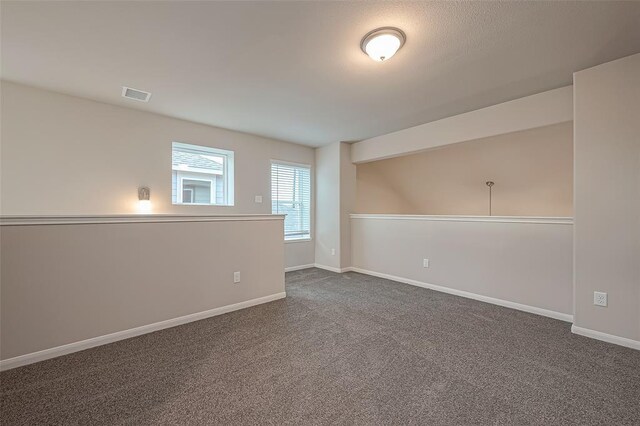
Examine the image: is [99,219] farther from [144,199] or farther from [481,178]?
[481,178]

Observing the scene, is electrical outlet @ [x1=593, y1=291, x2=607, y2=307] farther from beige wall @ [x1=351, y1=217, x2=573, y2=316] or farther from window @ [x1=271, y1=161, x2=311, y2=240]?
window @ [x1=271, y1=161, x2=311, y2=240]

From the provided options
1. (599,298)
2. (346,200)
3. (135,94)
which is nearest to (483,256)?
(599,298)

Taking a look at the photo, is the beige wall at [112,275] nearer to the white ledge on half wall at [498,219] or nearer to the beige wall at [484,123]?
the white ledge on half wall at [498,219]

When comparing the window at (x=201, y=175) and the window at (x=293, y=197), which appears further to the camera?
the window at (x=293, y=197)

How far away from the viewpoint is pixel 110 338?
241 centimetres

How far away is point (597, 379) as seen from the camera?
1873 millimetres

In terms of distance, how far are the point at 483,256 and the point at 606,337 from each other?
4.30ft

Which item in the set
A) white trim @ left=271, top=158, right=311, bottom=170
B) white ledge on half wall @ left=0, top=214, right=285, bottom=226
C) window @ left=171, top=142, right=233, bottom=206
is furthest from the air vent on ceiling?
white trim @ left=271, top=158, right=311, bottom=170

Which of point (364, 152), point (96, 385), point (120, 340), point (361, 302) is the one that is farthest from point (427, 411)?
point (364, 152)

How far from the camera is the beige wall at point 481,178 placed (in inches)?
158

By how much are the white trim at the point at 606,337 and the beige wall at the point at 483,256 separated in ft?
1.16

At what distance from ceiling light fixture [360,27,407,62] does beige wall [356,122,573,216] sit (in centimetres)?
224

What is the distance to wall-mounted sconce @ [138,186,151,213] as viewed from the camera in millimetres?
3654

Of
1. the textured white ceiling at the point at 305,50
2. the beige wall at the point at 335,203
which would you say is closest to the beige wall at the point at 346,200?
the beige wall at the point at 335,203
